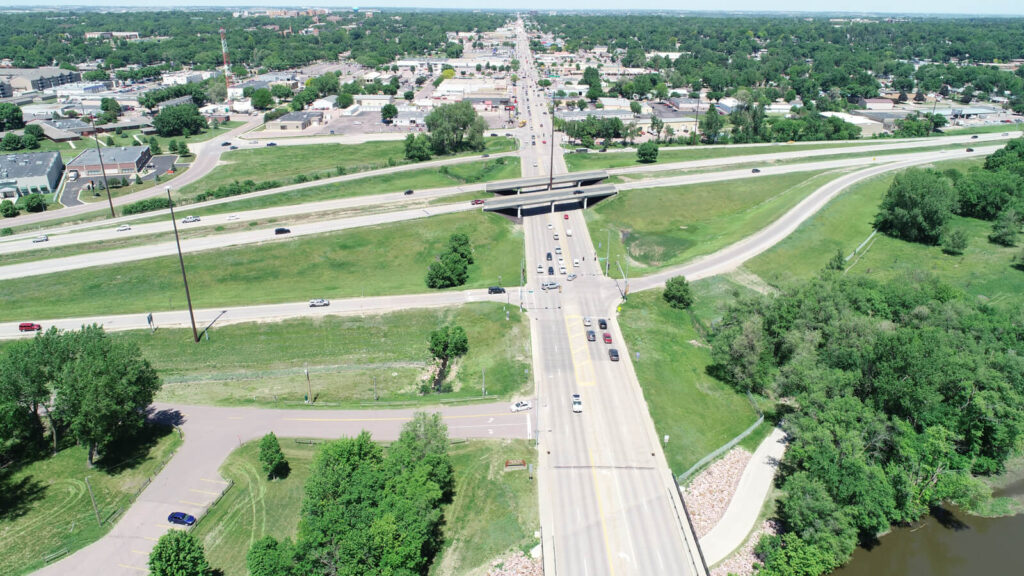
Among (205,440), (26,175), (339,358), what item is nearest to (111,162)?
(26,175)

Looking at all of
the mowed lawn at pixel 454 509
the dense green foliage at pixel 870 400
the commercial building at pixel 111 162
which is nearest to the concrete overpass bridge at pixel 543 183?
the dense green foliage at pixel 870 400

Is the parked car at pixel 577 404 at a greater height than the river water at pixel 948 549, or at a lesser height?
greater

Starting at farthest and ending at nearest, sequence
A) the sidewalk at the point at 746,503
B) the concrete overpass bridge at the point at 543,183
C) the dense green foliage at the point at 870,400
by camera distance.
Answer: the concrete overpass bridge at the point at 543,183 → the sidewalk at the point at 746,503 → the dense green foliage at the point at 870,400

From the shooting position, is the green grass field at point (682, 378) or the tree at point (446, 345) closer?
the green grass field at point (682, 378)

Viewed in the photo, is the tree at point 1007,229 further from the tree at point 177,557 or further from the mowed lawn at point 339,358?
the tree at point 177,557

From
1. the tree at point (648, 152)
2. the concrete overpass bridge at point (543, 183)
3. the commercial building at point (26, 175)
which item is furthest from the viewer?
the tree at point (648, 152)

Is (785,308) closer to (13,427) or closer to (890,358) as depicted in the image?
(890,358)

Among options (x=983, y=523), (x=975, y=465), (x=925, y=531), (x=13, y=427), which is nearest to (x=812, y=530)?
(x=925, y=531)
